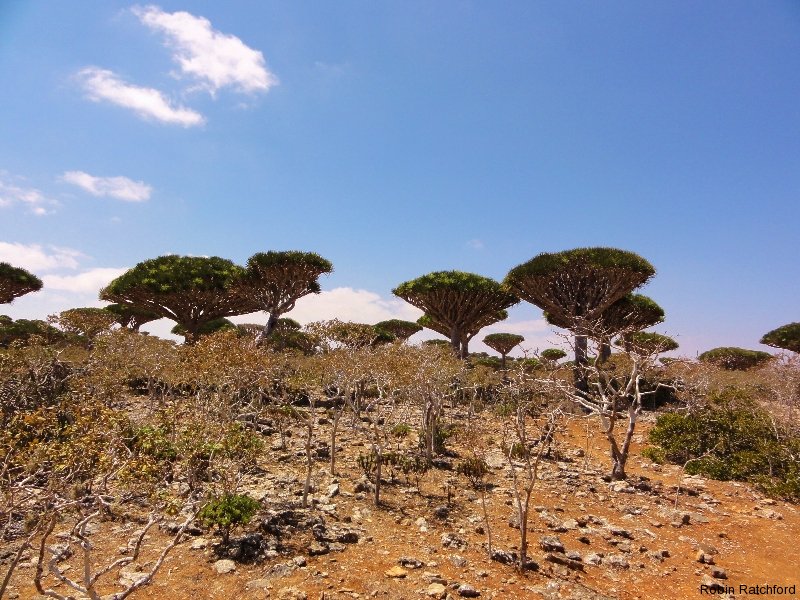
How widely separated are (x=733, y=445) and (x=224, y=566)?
1710 centimetres

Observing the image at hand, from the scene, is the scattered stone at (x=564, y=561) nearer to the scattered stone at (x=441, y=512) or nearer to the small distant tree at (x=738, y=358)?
the scattered stone at (x=441, y=512)

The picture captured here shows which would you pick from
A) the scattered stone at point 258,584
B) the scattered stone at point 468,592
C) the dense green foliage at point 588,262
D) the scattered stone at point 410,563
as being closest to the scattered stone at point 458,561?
the scattered stone at point 410,563

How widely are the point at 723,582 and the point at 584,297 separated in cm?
2205

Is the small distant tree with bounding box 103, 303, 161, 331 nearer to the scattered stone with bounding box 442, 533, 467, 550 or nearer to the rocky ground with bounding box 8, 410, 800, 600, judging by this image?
the rocky ground with bounding box 8, 410, 800, 600

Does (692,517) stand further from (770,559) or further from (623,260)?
(623,260)

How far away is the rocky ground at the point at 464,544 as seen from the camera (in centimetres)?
757

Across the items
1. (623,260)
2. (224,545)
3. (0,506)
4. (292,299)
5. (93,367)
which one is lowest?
(224,545)

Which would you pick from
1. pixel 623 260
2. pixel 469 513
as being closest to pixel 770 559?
pixel 469 513

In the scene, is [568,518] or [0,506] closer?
[0,506]

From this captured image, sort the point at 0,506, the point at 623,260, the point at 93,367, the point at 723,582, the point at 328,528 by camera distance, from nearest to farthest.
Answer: the point at 0,506 → the point at 723,582 → the point at 328,528 → the point at 93,367 → the point at 623,260

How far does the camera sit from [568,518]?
35.3 feet

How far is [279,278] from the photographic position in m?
30.8

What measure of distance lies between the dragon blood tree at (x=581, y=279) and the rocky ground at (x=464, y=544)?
15193 millimetres

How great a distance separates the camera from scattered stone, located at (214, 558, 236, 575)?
25.5 feet
